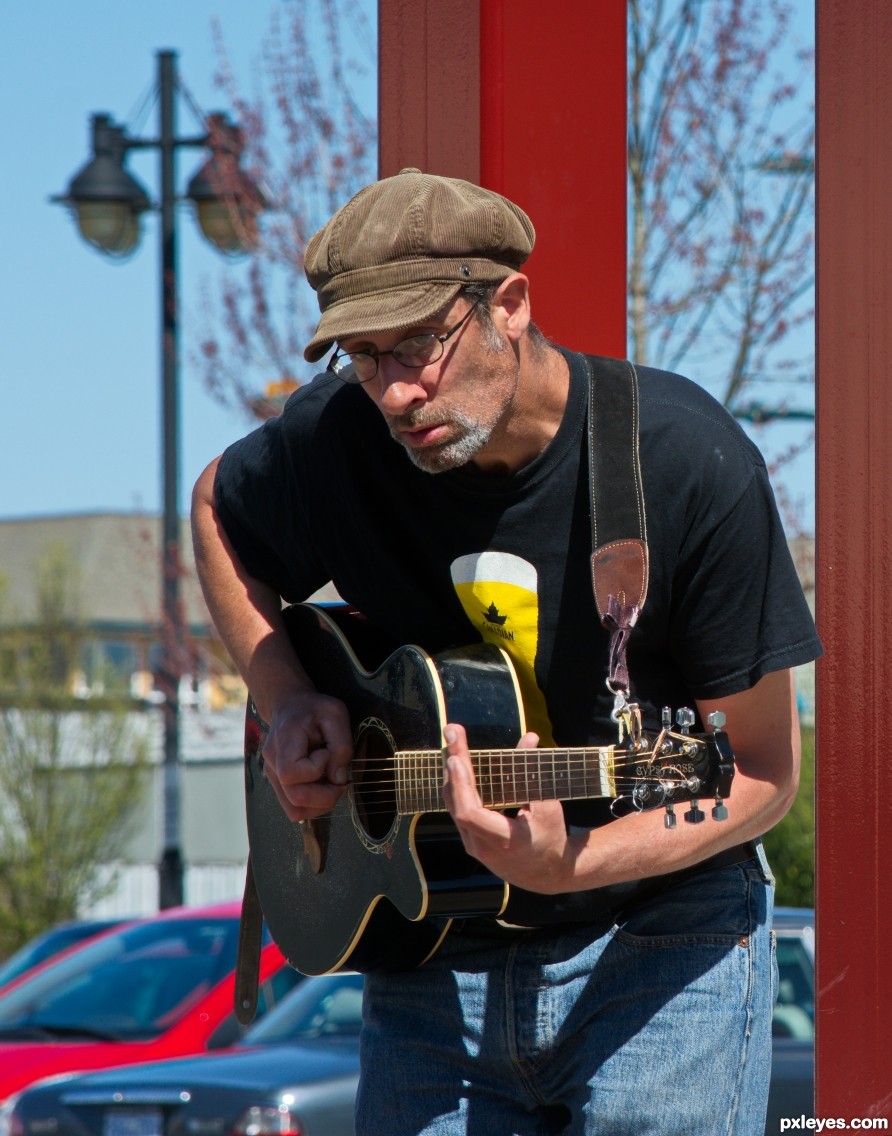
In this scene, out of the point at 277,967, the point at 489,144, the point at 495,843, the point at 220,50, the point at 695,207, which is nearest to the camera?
the point at 495,843

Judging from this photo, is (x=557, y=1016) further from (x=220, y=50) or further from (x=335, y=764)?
(x=220, y=50)

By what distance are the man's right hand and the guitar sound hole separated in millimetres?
31

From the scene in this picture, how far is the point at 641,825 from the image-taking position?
→ 2.37 meters

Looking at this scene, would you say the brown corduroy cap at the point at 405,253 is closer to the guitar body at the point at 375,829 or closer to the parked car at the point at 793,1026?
the guitar body at the point at 375,829

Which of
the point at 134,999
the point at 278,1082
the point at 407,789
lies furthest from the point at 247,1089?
the point at 407,789

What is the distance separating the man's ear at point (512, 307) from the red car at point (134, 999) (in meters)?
4.45

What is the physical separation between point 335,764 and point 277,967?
400 centimetres

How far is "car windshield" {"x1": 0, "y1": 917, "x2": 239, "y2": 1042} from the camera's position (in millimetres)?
7141

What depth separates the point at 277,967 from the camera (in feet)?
21.7

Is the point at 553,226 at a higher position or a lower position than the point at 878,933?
higher

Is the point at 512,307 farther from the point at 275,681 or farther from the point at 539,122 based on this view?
the point at 275,681

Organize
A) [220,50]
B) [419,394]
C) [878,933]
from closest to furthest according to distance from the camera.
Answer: [419,394] → [878,933] → [220,50]

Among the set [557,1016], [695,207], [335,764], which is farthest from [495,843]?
[695,207]

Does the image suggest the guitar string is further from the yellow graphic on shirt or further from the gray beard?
the gray beard
